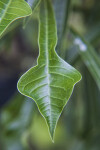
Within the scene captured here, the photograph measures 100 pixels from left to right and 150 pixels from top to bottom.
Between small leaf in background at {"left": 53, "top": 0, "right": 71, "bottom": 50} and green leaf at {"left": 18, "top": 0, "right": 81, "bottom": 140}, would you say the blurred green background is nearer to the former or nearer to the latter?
small leaf in background at {"left": 53, "top": 0, "right": 71, "bottom": 50}

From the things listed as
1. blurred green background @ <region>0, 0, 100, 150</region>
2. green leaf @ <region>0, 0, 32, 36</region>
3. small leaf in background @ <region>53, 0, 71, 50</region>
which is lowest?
blurred green background @ <region>0, 0, 100, 150</region>

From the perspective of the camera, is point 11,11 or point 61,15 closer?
point 11,11

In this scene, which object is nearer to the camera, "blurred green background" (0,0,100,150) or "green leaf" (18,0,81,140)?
"green leaf" (18,0,81,140)

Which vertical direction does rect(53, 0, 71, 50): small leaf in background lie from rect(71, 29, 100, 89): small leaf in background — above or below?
above

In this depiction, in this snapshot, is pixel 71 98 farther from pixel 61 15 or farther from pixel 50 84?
pixel 50 84

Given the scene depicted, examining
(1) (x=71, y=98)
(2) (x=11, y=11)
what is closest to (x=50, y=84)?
(2) (x=11, y=11)

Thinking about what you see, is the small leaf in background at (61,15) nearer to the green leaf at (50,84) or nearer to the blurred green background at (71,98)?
the blurred green background at (71,98)

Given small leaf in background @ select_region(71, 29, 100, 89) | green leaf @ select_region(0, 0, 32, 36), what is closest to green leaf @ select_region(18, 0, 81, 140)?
green leaf @ select_region(0, 0, 32, 36)
